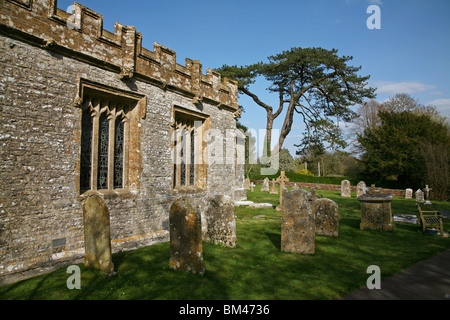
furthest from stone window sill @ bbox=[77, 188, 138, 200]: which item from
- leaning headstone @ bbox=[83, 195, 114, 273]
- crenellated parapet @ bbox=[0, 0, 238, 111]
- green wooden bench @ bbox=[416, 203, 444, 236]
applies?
green wooden bench @ bbox=[416, 203, 444, 236]

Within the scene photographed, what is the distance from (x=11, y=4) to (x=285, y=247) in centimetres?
759

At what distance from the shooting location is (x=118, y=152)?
781 cm

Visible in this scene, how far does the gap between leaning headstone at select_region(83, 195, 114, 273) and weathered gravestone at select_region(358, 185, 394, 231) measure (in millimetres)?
7462

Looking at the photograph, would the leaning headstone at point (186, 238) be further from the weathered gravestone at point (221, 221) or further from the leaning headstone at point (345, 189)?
the leaning headstone at point (345, 189)

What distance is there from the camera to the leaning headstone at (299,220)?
6.53 metres

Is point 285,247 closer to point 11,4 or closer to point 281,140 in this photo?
point 11,4

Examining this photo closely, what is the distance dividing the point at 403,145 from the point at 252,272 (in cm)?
2397

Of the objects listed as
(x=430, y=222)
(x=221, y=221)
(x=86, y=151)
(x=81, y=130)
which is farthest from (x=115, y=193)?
(x=430, y=222)

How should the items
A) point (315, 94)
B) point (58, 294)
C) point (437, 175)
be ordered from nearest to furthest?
point (58, 294)
point (437, 175)
point (315, 94)

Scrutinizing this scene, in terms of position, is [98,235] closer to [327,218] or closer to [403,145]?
[327,218]

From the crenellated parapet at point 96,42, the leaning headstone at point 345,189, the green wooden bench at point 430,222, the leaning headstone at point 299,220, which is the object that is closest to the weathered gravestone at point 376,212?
the green wooden bench at point 430,222

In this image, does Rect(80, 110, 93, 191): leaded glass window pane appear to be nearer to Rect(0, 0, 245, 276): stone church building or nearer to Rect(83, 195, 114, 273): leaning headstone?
Rect(0, 0, 245, 276): stone church building
